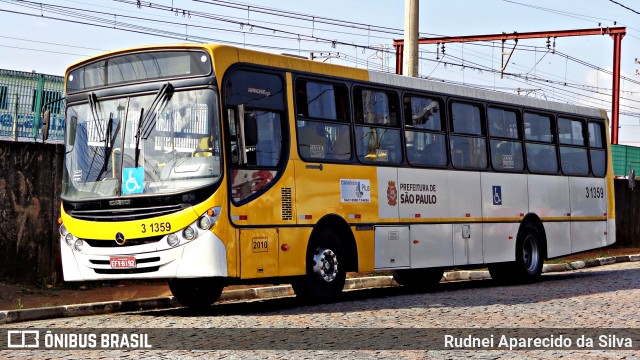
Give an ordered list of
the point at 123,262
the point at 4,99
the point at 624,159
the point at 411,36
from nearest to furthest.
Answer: the point at 123,262 < the point at 4,99 < the point at 411,36 < the point at 624,159

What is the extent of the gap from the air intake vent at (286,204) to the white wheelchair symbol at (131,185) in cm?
195

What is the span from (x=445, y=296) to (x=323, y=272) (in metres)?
2.45

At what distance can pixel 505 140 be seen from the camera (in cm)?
1975

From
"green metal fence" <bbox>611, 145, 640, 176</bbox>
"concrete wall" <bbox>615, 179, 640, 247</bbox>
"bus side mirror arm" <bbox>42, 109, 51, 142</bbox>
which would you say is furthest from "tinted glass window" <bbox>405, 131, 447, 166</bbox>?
"green metal fence" <bbox>611, 145, 640, 176</bbox>

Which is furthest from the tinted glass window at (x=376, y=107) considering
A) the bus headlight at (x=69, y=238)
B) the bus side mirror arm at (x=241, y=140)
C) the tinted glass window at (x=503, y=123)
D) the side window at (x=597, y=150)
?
the side window at (x=597, y=150)

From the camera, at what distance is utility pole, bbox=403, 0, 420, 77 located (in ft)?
69.2

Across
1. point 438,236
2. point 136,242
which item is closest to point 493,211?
point 438,236

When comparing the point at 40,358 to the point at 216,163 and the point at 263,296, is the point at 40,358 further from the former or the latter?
the point at 263,296

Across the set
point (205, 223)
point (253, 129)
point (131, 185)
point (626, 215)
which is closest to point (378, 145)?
point (253, 129)

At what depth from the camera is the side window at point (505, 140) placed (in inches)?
763

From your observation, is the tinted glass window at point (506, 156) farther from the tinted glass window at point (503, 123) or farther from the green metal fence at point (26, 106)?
the green metal fence at point (26, 106)

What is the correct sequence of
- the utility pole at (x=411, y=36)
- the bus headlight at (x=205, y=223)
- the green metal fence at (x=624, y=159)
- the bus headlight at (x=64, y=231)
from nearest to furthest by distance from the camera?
1. the bus headlight at (x=205, y=223)
2. the bus headlight at (x=64, y=231)
3. the utility pole at (x=411, y=36)
4. the green metal fence at (x=624, y=159)

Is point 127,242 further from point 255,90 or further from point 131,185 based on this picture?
point 255,90

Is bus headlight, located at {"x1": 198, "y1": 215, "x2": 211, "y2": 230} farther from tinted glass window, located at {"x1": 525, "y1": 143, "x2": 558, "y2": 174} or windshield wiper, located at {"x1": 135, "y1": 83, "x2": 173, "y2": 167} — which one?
tinted glass window, located at {"x1": 525, "y1": 143, "x2": 558, "y2": 174}
